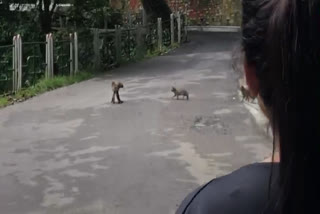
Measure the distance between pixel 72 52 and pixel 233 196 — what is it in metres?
15.4

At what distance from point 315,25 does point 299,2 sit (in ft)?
0.15

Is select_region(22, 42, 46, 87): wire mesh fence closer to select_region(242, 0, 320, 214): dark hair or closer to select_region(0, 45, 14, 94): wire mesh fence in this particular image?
select_region(0, 45, 14, 94): wire mesh fence

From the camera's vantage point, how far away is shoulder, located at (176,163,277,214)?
42.1 inches

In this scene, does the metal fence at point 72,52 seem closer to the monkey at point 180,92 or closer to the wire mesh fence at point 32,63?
the wire mesh fence at point 32,63

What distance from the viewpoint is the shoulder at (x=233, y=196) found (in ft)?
3.51

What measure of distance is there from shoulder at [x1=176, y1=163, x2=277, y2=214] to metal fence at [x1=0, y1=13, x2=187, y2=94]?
12.3 m

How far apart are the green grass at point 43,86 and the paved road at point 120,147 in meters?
0.35

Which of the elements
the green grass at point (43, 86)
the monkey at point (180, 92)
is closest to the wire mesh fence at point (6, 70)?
the green grass at point (43, 86)

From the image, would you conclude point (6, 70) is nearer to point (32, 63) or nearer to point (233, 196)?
point (32, 63)

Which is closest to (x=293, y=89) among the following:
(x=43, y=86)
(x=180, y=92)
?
(x=180, y=92)

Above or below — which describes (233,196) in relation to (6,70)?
above

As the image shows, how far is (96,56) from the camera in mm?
17141

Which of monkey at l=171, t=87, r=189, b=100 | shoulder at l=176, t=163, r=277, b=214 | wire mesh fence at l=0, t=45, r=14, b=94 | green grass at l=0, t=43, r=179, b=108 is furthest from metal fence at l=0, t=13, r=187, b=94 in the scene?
shoulder at l=176, t=163, r=277, b=214

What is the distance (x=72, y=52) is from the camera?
53.1ft
